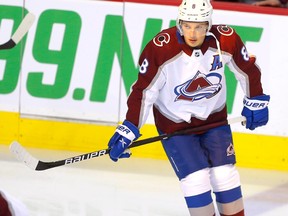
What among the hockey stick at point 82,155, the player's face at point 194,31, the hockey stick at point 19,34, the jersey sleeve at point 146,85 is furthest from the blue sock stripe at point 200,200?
the hockey stick at point 19,34

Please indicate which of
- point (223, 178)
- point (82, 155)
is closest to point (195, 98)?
point (223, 178)

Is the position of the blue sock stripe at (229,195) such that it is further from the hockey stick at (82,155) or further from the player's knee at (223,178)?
the hockey stick at (82,155)

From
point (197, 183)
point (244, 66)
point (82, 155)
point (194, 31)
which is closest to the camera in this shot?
point (194, 31)

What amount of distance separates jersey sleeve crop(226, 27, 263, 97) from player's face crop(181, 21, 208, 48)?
16cm

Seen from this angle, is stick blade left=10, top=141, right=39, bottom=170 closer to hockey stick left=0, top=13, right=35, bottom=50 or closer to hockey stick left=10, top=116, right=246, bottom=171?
hockey stick left=10, top=116, right=246, bottom=171

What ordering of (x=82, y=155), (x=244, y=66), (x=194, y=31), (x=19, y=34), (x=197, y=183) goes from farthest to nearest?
(x=19, y=34) → (x=82, y=155) → (x=244, y=66) → (x=197, y=183) → (x=194, y=31)

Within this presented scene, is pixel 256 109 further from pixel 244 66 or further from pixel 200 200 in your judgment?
pixel 200 200

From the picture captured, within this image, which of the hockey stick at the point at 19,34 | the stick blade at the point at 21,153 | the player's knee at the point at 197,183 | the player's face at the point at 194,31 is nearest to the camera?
the player's face at the point at 194,31

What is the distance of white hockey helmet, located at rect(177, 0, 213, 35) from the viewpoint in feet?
13.5

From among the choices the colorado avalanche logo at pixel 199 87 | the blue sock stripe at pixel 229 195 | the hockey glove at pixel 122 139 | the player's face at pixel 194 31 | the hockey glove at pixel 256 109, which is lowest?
the blue sock stripe at pixel 229 195

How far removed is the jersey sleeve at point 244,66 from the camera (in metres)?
4.27

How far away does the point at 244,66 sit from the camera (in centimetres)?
431

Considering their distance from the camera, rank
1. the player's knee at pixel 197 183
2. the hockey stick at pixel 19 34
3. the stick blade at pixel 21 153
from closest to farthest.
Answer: the player's knee at pixel 197 183
the stick blade at pixel 21 153
the hockey stick at pixel 19 34

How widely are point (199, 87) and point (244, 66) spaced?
21cm
